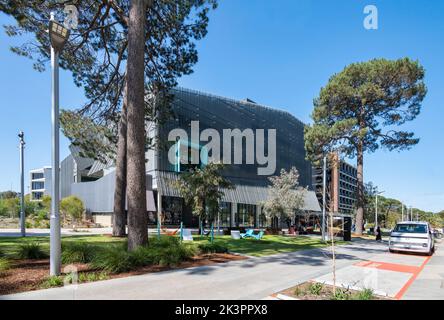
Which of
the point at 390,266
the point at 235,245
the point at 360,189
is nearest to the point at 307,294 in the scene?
the point at 390,266

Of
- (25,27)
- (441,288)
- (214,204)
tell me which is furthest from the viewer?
(214,204)

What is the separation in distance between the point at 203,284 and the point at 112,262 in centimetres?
273

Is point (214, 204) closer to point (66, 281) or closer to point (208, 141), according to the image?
point (66, 281)

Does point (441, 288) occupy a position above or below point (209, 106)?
below

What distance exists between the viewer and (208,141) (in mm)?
38844

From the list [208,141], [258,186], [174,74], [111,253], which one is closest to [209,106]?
[208,141]

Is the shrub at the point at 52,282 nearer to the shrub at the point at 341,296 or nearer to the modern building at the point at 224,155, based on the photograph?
the shrub at the point at 341,296

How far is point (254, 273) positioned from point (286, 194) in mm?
22303

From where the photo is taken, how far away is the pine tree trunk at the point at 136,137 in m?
10.7

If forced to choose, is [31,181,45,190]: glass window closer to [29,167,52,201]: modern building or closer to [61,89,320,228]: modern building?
[29,167,52,201]: modern building

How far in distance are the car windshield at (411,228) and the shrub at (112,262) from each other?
1487 centimetres

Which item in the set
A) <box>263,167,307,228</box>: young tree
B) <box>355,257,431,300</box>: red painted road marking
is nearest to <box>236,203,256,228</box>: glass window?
<box>263,167,307,228</box>: young tree

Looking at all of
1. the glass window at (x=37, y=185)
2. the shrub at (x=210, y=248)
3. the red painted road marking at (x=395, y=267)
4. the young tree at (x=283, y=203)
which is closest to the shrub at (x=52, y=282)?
the shrub at (x=210, y=248)
